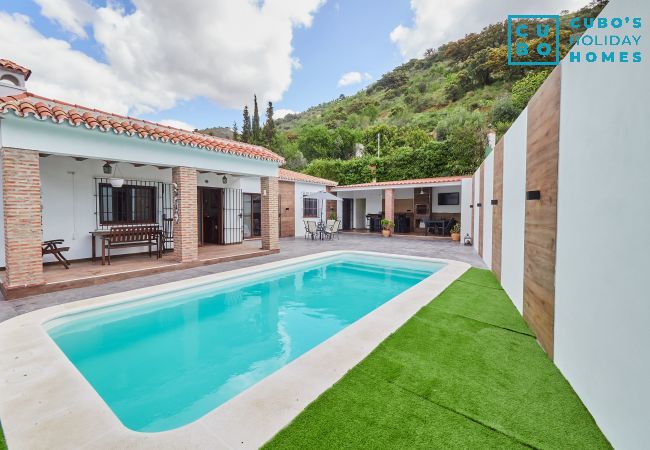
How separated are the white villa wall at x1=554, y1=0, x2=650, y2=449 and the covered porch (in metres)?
12.2

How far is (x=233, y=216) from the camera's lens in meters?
12.8

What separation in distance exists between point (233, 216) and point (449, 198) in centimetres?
1224

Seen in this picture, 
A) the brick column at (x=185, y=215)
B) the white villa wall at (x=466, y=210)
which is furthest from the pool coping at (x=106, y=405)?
the white villa wall at (x=466, y=210)

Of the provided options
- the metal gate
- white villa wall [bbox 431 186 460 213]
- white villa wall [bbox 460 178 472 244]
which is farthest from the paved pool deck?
white villa wall [bbox 431 186 460 213]

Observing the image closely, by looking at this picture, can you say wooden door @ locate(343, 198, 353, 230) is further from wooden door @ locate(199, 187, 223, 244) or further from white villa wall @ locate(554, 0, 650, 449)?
white villa wall @ locate(554, 0, 650, 449)

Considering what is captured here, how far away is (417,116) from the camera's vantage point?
39.4m

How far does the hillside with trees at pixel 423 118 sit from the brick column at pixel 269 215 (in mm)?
12216

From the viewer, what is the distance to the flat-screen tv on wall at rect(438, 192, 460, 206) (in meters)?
17.0

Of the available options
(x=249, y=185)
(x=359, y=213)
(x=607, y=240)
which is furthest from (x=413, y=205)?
(x=607, y=240)

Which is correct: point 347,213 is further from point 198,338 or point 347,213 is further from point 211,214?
point 198,338

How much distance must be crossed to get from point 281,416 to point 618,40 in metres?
3.60

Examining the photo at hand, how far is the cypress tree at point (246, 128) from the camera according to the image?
42319 millimetres

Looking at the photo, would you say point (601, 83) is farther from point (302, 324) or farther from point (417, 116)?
point (417, 116)

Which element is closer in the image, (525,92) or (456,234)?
(456,234)
